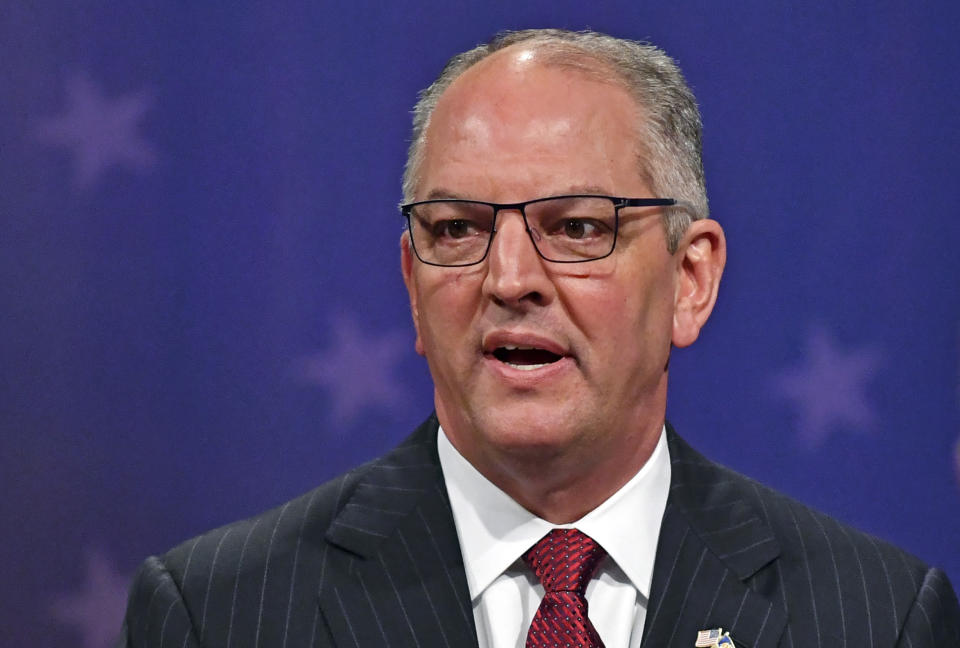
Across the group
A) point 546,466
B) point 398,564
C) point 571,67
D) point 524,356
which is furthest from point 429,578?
point 571,67

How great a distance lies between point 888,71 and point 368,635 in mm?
1917

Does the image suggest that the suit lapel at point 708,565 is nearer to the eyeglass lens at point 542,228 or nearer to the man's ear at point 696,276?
the man's ear at point 696,276

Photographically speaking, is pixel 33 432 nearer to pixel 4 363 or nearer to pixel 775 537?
pixel 4 363

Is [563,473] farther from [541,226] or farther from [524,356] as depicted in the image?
[541,226]

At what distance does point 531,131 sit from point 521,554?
723mm

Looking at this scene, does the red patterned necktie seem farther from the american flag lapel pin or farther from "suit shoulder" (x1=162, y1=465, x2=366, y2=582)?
"suit shoulder" (x1=162, y1=465, x2=366, y2=582)

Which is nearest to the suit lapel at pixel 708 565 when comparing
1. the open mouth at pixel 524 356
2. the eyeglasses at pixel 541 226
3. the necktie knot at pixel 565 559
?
the necktie knot at pixel 565 559

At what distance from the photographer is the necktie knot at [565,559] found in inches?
88.8

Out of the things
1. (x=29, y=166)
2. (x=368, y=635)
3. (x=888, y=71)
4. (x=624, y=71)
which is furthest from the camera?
(x=888, y=71)

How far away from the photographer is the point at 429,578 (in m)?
2.28

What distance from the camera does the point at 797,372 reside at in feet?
10.7

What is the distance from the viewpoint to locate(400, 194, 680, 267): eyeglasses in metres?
2.19

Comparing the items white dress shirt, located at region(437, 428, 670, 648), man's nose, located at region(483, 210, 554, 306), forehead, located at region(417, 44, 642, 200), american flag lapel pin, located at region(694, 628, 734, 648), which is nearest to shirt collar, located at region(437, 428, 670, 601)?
white dress shirt, located at region(437, 428, 670, 648)

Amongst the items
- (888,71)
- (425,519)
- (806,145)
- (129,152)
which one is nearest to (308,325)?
(129,152)
